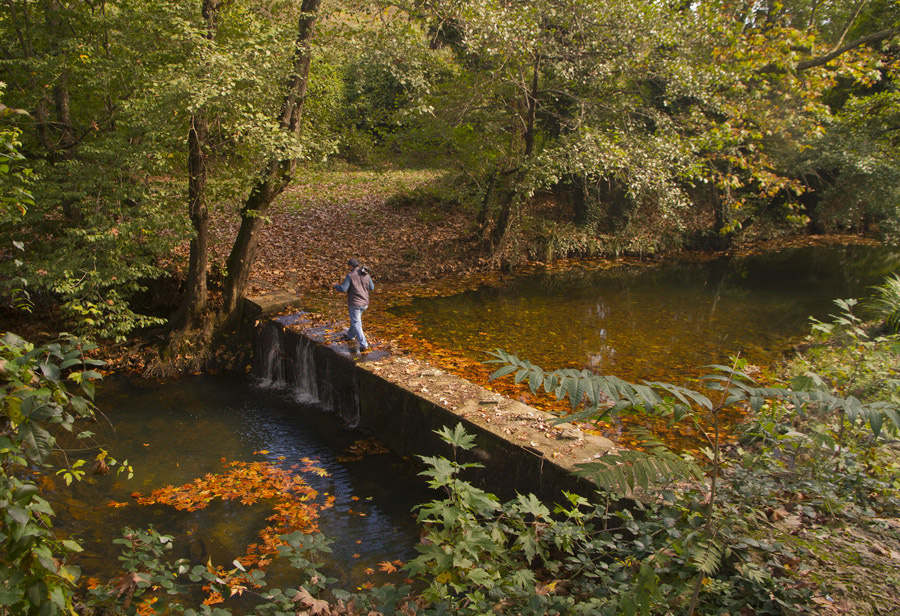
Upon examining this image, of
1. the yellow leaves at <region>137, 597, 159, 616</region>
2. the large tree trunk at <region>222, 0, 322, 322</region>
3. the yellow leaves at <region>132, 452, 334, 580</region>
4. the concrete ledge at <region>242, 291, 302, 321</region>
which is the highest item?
the large tree trunk at <region>222, 0, 322, 322</region>

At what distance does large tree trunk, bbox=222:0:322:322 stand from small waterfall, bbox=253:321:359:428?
121 centimetres

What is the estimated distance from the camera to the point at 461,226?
729 inches

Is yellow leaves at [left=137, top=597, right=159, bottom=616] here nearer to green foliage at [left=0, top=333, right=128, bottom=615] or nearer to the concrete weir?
green foliage at [left=0, top=333, right=128, bottom=615]

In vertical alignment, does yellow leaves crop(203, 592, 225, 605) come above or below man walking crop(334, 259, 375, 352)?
below

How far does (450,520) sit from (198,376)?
9206 mm

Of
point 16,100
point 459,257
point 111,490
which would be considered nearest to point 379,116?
point 459,257

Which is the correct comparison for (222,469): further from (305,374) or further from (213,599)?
(305,374)

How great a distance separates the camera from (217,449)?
7773 millimetres

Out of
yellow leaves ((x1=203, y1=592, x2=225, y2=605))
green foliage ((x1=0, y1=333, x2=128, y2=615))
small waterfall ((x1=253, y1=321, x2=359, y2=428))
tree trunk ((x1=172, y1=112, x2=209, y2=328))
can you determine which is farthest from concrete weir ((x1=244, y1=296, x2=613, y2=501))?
green foliage ((x1=0, y1=333, x2=128, y2=615))

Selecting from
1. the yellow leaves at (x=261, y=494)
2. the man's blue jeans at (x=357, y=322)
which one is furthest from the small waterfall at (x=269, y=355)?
the yellow leaves at (x=261, y=494)

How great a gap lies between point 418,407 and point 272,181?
18.5 feet

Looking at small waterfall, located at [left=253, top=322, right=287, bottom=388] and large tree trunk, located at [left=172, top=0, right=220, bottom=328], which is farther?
small waterfall, located at [left=253, top=322, right=287, bottom=388]

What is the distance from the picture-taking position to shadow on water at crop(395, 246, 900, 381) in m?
10.4

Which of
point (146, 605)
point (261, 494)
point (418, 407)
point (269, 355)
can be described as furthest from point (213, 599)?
point (269, 355)
